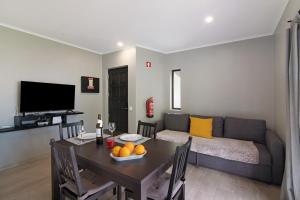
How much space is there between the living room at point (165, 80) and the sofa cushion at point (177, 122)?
0.03m

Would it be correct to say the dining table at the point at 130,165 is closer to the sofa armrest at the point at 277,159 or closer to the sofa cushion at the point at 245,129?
the sofa armrest at the point at 277,159

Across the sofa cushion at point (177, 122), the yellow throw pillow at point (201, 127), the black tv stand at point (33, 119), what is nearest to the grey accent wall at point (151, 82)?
the sofa cushion at point (177, 122)

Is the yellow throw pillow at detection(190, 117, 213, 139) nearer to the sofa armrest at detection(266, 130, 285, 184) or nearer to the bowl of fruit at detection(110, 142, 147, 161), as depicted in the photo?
the sofa armrest at detection(266, 130, 285, 184)

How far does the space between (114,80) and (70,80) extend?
45.0 inches

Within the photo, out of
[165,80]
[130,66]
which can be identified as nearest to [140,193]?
[130,66]

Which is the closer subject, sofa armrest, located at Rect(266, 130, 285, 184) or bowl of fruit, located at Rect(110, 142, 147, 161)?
bowl of fruit, located at Rect(110, 142, 147, 161)

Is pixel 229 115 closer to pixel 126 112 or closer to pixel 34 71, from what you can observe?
pixel 126 112

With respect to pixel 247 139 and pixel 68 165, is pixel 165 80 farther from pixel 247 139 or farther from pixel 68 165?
pixel 68 165

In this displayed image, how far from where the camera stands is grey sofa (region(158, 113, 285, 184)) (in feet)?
7.79

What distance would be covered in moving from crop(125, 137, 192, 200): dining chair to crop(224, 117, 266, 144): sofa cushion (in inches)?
84.2

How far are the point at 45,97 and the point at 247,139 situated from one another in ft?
13.7

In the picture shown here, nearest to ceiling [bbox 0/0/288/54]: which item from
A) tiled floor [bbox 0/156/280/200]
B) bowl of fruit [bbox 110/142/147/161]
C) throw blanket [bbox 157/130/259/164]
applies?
bowl of fruit [bbox 110/142/147/161]

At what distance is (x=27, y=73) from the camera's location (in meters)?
3.18

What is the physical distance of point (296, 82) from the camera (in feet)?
5.61
